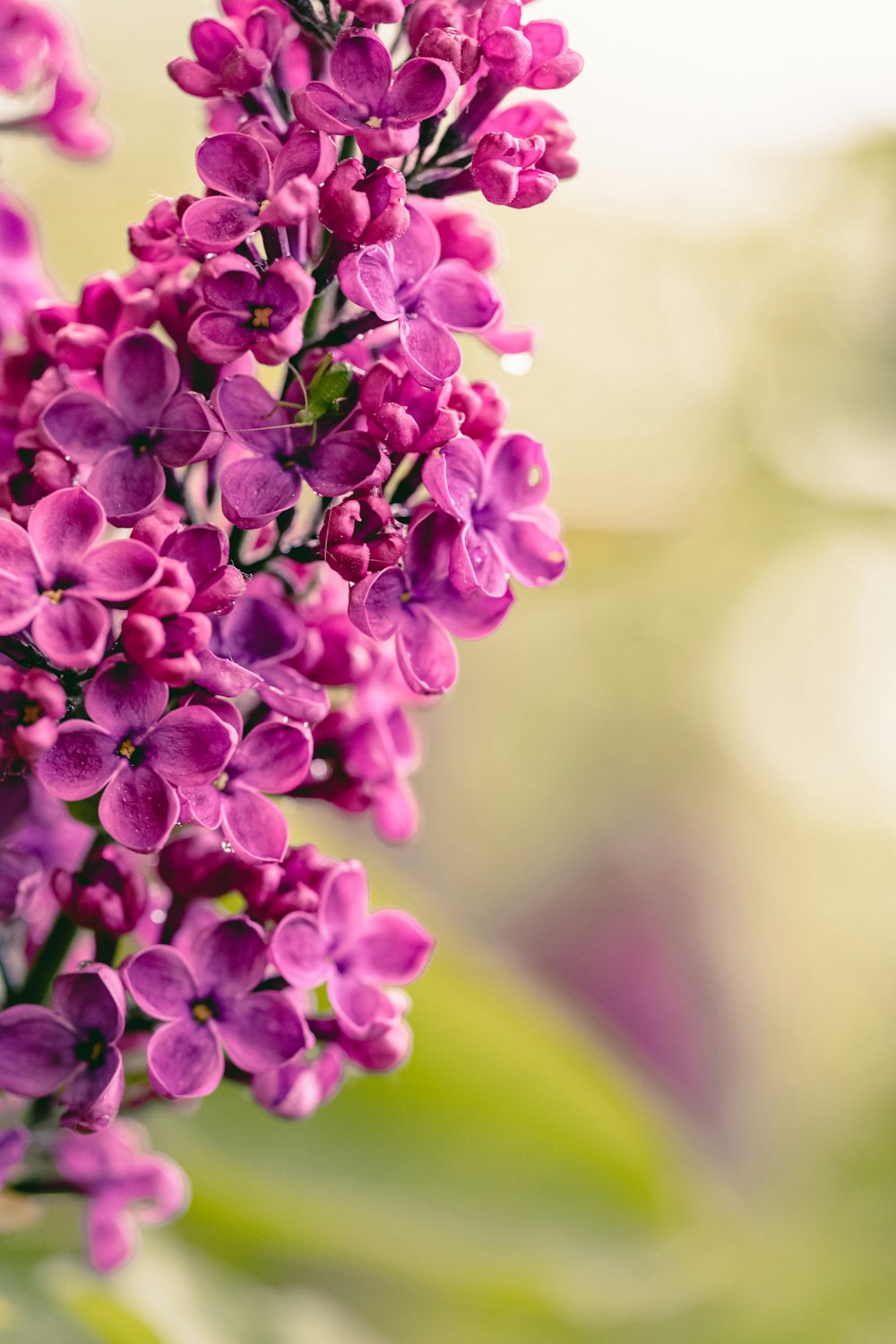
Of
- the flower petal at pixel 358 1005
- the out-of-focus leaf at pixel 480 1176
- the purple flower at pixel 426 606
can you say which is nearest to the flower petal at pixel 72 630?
the purple flower at pixel 426 606

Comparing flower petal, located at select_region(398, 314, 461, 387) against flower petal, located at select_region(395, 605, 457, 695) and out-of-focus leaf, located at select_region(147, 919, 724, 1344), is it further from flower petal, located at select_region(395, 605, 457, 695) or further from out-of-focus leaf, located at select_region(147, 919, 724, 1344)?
out-of-focus leaf, located at select_region(147, 919, 724, 1344)

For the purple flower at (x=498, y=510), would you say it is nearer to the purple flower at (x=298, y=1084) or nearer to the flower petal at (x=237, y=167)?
the flower petal at (x=237, y=167)

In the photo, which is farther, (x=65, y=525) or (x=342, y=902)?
(x=342, y=902)

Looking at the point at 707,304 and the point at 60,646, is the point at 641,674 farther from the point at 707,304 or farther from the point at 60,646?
the point at 60,646

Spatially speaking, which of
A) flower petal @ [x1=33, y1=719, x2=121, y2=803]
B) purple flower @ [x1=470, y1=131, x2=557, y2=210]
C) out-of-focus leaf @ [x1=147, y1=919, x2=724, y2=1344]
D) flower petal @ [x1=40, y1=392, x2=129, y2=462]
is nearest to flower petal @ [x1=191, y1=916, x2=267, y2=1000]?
flower petal @ [x1=33, y1=719, x2=121, y2=803]

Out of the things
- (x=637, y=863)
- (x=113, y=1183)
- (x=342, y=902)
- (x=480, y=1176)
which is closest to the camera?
(x=342, y=902)

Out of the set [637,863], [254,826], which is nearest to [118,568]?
[254,826]

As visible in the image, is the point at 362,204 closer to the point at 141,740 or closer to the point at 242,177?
the point at 242,177
